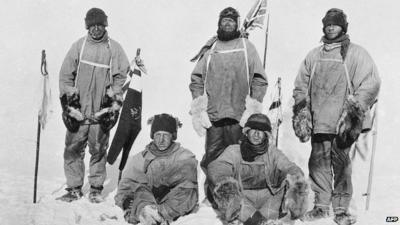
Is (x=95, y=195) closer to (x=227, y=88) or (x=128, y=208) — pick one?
(x=128, y=208)

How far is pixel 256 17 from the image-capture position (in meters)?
6.59

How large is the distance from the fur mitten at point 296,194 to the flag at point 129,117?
7.03ft

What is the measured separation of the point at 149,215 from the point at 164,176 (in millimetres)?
504

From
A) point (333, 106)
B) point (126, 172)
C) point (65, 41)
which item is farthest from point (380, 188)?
point (65, 41)

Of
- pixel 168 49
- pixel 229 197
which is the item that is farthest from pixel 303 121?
pixel 168 49

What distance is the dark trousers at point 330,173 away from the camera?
211 inches

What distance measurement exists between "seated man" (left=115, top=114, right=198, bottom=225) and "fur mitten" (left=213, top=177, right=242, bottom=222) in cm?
63

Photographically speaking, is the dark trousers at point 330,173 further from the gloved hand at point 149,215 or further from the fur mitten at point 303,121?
the gloved hand at point 149,215

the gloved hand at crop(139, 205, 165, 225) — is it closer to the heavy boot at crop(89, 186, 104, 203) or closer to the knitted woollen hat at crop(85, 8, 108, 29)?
the heavy boot at crop(89, 186, 104, 203)

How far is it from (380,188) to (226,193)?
12.3ft

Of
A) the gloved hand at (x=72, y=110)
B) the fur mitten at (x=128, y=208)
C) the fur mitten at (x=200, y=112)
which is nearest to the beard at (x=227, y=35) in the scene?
the fur mitten at (x=200, y=112)

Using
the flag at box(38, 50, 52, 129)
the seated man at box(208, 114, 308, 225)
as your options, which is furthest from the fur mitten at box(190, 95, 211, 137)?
the flag at box(38, 50, 52, 129)

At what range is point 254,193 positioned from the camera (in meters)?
4.90

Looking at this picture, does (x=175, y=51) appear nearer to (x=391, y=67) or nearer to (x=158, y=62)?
(x=158, y=62)
